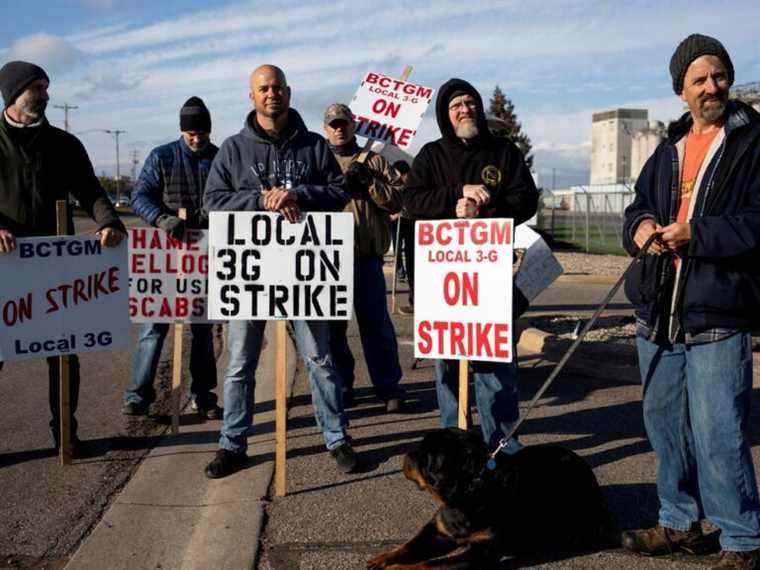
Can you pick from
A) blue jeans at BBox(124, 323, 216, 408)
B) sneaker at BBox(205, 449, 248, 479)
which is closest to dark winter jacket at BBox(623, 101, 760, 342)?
sneaker at BBox(205, 449, 248, 479)

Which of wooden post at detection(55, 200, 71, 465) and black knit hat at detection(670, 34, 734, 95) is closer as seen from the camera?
black knit hat at detection(670, 34, 734, 95)

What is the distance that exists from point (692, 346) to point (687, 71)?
3.73 feet

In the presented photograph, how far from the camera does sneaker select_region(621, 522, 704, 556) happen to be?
3.68m

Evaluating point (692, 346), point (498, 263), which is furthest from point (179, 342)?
point (692, 346)

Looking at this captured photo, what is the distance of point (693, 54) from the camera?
3377 millimetres

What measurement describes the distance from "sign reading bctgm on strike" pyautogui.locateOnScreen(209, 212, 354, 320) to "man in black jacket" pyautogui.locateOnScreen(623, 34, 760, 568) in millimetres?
1648

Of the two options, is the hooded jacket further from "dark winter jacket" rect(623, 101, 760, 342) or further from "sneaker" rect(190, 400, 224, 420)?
"dark winter jacket" rect(623, 101, 760, 342)

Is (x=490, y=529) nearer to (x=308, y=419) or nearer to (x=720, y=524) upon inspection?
(x=720, y=524)

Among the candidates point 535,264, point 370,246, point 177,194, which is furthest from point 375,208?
point 177,194

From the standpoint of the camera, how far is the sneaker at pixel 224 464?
472 cm

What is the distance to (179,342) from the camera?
5.66 m

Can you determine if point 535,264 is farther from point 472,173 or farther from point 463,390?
point 463,390

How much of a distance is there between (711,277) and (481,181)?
64.0 inches

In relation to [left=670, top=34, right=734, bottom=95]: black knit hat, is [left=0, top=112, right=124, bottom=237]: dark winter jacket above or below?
below
